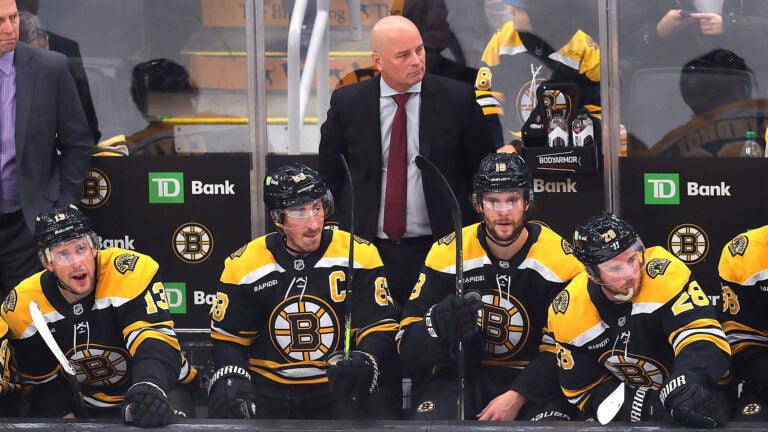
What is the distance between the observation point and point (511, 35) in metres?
5.63

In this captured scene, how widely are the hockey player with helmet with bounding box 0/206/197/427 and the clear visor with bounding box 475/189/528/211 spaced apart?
1.20m

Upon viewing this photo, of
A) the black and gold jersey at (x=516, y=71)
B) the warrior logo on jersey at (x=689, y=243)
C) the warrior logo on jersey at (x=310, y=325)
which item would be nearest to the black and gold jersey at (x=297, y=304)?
the warrior logo on jersey at (x=310, y=325)

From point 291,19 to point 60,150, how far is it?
1104 millimetres

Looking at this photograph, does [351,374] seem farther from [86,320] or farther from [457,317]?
[86,320]

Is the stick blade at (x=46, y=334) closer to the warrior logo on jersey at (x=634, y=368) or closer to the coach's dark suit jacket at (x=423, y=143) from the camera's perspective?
the coach's dark suit jacket at (x=423, y=143)

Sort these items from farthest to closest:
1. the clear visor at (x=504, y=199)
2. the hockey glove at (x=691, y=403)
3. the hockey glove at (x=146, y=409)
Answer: the clear visor at (x=504, y=199) < the hockey glove at (x=146, y=409) < the hockey glove at (x=691, y=403)

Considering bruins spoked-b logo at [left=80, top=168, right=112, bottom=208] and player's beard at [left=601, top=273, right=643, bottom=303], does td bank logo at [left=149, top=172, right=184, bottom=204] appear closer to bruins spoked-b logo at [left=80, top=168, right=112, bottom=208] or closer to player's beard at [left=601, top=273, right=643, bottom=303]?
bruins spoked-b logo at [left=80, top=168, right=112, bottom=208]

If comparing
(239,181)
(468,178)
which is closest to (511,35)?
(468,178)

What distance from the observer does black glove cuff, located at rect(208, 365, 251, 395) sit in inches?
186

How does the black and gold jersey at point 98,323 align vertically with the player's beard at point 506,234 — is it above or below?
below

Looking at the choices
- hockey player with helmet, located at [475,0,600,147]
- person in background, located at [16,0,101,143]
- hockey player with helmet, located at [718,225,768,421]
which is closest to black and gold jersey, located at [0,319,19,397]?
person in background, located at [16,0,101,143]

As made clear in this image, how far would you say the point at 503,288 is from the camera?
4824 mm

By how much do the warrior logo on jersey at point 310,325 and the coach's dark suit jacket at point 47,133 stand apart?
112 centimetres

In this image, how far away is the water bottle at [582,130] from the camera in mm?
5375
